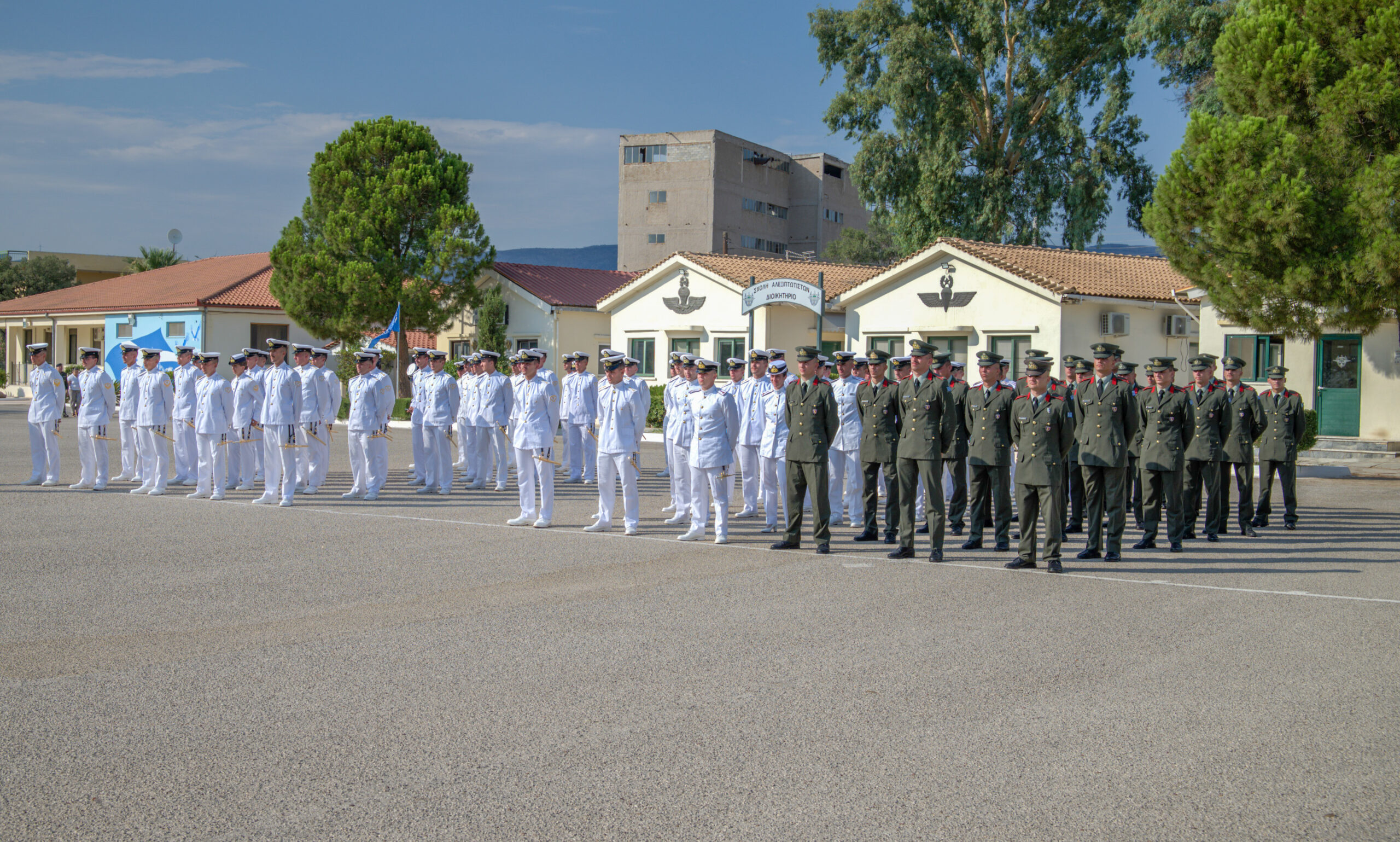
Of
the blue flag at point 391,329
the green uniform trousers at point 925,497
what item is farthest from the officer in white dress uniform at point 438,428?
the blue flag at point 391,329

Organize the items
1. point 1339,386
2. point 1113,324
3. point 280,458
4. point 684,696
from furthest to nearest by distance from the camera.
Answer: point 1113,324
point 1339,386
point 280,458
point 684,696

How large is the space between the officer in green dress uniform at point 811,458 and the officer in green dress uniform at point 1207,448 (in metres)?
4.06

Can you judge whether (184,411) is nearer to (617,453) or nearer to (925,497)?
(617,453)

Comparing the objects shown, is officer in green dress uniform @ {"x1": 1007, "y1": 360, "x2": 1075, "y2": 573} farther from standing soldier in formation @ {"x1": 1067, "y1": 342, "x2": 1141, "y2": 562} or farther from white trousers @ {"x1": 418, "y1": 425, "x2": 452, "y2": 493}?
white trousers @ {"x1": 418, "y1": 425, "x2": 452, "y2": 493}

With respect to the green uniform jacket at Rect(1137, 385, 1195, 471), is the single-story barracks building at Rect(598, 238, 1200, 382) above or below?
above

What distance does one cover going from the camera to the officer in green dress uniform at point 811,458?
412 inches

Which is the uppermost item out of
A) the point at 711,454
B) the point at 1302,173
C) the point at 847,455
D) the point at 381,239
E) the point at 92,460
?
the point at 381,239

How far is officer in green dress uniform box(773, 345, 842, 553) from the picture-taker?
1046 centimetres

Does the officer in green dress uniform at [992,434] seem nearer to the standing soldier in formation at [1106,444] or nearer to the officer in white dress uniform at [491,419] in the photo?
the standing soldier in formation at [1106,444]

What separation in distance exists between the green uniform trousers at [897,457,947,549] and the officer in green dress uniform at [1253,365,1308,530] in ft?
16.2

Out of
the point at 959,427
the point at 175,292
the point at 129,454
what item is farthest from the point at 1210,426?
the point at 175,292

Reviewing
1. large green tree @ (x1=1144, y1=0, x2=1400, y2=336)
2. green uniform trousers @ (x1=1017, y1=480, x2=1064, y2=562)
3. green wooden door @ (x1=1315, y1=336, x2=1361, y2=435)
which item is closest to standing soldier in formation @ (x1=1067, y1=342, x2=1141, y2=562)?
A: green uniform trousers @ (x1=1017, y1=480, x2=1064, y2=562)

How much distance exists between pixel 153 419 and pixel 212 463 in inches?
49.2

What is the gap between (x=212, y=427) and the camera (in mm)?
14430
